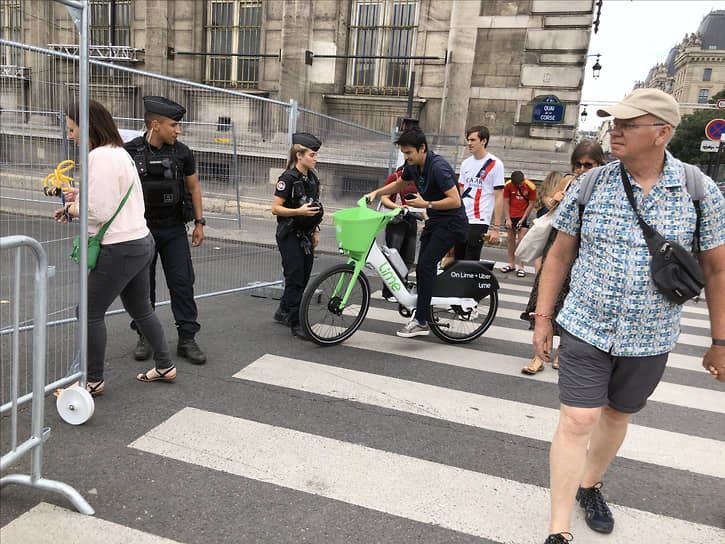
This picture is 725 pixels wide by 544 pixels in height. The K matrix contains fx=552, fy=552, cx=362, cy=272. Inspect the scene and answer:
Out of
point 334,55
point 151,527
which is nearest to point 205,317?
point 151,527

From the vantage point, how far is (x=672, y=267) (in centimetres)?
212

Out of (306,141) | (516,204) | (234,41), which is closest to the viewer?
(306,141)

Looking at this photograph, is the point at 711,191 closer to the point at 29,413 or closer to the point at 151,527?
the point at 151,527

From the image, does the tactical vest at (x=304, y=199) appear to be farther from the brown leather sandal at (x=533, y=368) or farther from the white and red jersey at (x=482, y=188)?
the brown leather sandal at (x=533, y=368)

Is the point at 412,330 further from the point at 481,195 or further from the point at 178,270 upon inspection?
the point at 178,270

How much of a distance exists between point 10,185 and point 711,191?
4.07m

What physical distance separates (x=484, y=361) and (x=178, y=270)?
109 inches

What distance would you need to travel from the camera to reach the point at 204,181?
6145 mm

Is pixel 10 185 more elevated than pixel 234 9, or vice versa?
pixel 234 9

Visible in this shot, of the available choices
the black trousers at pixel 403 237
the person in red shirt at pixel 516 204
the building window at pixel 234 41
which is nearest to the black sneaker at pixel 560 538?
the black trousers at pixel 403 237

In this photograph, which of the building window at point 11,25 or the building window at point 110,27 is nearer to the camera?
the building window at point 11,25

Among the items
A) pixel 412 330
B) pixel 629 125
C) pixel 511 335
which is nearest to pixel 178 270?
pixel 412 330

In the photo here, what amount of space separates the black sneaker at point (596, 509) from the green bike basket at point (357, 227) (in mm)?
2711

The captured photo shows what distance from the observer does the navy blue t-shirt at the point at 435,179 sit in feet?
16.1
